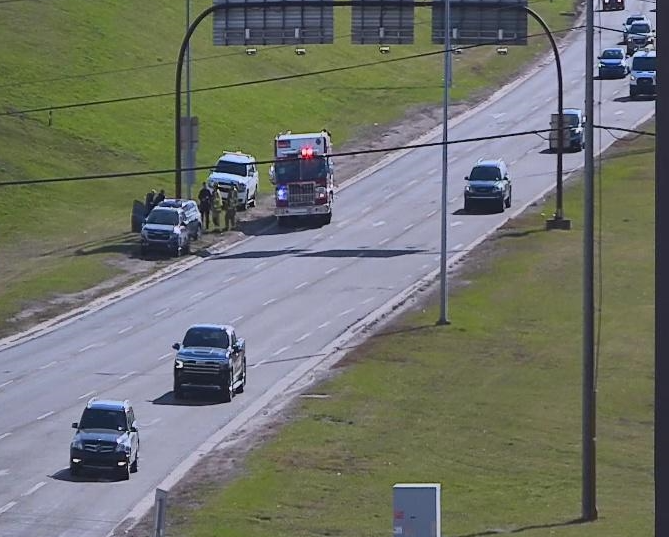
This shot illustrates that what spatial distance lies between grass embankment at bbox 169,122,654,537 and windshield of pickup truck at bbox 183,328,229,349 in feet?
7.91

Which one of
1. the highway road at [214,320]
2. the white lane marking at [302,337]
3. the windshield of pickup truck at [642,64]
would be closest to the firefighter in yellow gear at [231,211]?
the highway road at [214,320]

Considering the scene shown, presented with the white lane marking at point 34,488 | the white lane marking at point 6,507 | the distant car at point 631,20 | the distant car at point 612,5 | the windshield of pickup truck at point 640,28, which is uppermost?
the distant car at point 631,20

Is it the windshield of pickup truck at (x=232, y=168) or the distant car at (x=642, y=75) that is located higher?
the distant car at (x=642, y=75)

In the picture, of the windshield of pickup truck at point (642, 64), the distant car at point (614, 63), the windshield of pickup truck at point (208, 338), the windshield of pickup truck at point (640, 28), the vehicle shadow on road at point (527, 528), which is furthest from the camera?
the windshield of pickup truck at point (640, 28)

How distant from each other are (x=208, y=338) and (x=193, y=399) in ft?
4.95

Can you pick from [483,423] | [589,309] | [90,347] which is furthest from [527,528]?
[90,347]

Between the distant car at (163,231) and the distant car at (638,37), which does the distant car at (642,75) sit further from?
the distant car at (163,231)

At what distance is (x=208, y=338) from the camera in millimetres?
41344

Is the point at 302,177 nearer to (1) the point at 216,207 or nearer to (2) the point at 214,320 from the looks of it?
(1) the point at 216,207

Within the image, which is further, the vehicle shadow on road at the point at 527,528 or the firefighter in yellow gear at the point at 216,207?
the firefighter in yellow gear at the point at 216,207

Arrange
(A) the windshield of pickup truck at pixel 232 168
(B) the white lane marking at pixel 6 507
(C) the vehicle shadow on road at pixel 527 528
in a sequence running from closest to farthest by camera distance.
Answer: (C) the vehicle shadow on road at pixel 527 528 → (B) the white lane marking at pixel 6 507 → (A) the windshield of pickup truck at pixel 232 168

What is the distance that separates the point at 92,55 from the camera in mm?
92125

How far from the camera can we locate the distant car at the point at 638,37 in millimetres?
108500

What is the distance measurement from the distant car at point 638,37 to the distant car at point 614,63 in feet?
9.81
